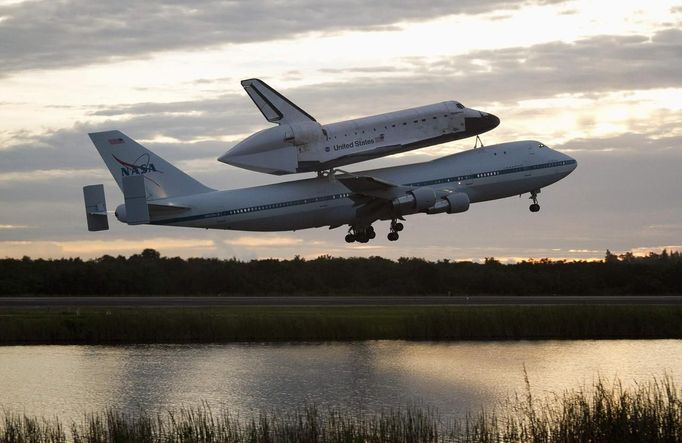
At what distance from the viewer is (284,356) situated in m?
70.6

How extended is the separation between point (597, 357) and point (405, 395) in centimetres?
1685

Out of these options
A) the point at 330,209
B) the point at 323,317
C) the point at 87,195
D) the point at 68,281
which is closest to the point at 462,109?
Result: the point at 330,209

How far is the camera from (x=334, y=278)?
385ft

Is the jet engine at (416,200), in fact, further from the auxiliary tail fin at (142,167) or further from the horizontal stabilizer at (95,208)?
the horizontal stabilizer at (95,208)

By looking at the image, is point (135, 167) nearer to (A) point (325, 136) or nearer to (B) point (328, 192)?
(B) point (328, 192)

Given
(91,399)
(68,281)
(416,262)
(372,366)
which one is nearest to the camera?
(91,399)

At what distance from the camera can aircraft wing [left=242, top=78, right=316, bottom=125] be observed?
226ft

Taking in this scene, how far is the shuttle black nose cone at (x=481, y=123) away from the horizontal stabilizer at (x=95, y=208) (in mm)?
23008

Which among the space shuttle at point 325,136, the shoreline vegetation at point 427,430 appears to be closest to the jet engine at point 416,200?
the space shuttle at point 325,136

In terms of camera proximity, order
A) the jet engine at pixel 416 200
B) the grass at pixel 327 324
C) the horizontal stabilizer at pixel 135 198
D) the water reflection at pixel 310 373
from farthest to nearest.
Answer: the grass at pixel 327 324
the jet engine at pixel 416 200
the horizontal stabilizer at pixel 135 198
the water reflection at pixel 310 373

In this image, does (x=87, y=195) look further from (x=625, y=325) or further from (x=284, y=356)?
(x=625, y=325)

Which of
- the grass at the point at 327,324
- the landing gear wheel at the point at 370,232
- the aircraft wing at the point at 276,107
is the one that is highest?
the aircraft wing at the point at 276,107

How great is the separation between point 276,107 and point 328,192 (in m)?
7.67

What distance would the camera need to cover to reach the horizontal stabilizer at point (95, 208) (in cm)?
7300
